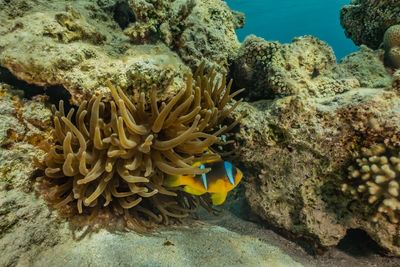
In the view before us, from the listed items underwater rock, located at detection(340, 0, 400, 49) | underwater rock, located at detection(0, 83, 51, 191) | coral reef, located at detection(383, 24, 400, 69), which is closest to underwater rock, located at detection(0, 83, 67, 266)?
underwater rock, located at detection(0, 83, 51, 191)

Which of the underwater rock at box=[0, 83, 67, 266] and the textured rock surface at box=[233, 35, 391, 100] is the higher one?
the textured rock surface at box=[233, 35, 391, 100]

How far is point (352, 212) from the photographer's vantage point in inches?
78.2

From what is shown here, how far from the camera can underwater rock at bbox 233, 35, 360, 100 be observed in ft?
7.79

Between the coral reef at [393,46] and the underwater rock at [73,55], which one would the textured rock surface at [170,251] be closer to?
the underwater rock at [73,55]

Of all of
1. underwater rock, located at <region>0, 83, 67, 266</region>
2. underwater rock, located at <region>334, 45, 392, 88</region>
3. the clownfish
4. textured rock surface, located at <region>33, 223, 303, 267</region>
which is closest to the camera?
underwater rock, located at <region>0, 83, 67, 266</region>

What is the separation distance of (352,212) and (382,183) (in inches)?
15.2

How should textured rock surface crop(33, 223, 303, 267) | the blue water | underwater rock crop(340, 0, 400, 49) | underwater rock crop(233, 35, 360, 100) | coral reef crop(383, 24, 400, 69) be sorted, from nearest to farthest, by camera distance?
textured rock surface crop(33, 223, 303, 267)
underwater rock crop(233, 35, 360, 100)
coral reef crop(383, 24, 400, 69)
underwater rock crop(340, 0, 400, 49)
the blue water

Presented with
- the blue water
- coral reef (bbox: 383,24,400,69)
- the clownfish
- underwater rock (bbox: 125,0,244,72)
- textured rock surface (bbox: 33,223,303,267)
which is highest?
the blue water

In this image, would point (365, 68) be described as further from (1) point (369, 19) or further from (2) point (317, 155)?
(2) point (317, 155)

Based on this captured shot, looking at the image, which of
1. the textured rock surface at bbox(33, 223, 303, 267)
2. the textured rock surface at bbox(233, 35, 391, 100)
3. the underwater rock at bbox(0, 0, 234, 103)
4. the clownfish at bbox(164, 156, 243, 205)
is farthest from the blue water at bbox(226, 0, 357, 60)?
the textured rock surface at bbox(33, 223, 303, 267)

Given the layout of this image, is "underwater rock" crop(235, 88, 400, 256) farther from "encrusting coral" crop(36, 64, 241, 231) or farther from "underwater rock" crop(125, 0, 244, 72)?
"underwater rock" crop(125, 0, 244, 72)

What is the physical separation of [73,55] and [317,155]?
226cm

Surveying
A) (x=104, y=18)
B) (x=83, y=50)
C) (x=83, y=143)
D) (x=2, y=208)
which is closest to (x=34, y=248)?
(x=2, y=208)

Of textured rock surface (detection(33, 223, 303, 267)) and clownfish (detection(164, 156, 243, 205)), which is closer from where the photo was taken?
textured rock surface (detection(33, 223, 303, 267))
